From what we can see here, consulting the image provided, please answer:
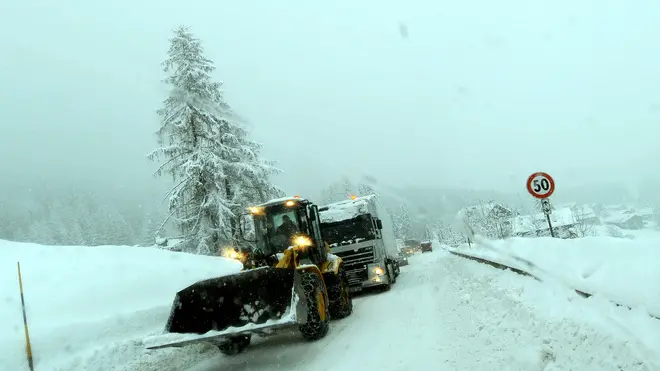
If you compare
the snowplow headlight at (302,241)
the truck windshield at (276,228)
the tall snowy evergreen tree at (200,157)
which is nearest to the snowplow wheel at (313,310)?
the snowplow headlight at (302,241)

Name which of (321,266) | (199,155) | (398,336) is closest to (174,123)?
(199,155)

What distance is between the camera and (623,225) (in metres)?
8.73

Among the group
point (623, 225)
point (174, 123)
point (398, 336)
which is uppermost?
point (174, 123)

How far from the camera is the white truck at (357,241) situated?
1560cm

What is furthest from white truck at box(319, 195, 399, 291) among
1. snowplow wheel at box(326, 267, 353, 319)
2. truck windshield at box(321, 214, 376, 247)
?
snowplow wheel at box(326, 267, 353, 319)

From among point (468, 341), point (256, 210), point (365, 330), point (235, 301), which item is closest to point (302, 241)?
point (256, 210)

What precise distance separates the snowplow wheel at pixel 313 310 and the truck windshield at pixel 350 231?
25.0ft

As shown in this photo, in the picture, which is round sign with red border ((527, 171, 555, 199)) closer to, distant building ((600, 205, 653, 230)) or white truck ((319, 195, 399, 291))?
distant building ((600, 205, 653, 230))

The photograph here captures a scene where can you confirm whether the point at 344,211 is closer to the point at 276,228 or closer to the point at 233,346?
the point at 276,228

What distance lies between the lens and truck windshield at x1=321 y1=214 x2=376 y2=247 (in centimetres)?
1625

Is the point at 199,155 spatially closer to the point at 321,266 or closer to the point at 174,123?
the point at 174,123

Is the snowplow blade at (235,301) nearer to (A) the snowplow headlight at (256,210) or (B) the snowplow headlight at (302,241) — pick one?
(B) the snowplow headlight at (302,241)

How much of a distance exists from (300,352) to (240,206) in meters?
15.7

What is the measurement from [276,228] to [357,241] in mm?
5958
